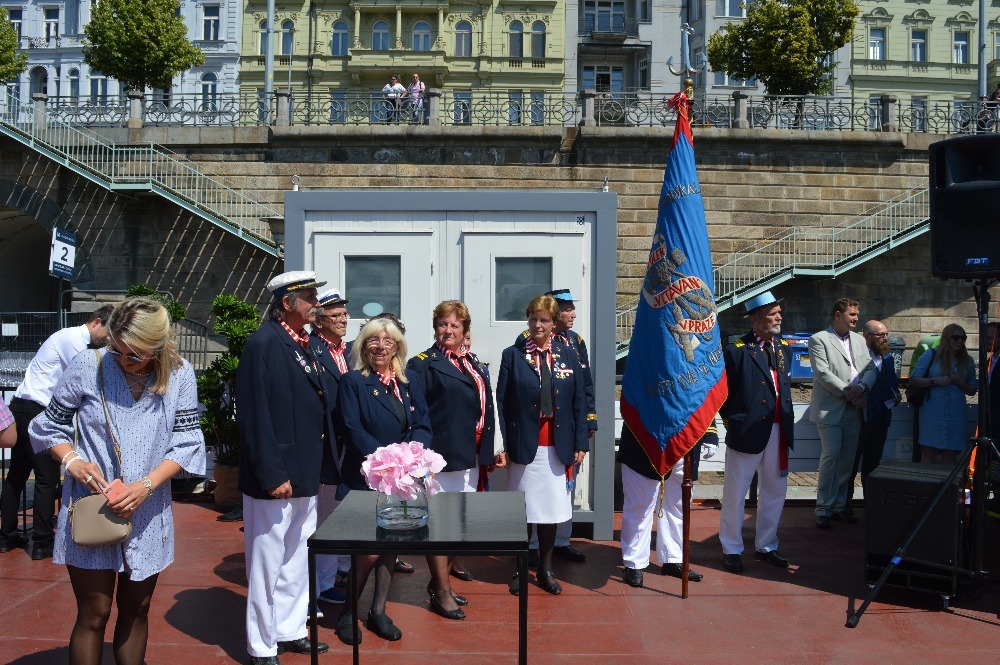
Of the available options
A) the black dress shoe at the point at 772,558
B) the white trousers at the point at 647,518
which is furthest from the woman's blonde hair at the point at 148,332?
the black dress shoe at the point at 772,558

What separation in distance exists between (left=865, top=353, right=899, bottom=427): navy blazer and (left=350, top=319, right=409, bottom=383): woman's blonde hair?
15.7ft

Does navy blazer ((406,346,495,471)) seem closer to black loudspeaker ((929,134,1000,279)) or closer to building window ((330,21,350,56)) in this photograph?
black loudspeaker ((929,134,1000,279))

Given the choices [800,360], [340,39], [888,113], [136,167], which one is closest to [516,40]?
[340,39]

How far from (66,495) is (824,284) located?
71.4 ft

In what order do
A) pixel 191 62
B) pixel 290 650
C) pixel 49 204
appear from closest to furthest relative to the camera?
pixel 290 650 < pixel 49 204 < pixel 191 62

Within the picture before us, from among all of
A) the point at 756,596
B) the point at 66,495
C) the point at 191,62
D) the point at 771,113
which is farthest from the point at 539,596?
the point at 191,62

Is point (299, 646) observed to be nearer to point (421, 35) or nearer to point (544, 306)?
point (544, 306)

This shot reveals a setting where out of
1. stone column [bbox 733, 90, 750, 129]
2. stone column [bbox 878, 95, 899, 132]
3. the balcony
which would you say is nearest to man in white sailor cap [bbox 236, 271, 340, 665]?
stone column [bbox 733, 90, 750, 129]

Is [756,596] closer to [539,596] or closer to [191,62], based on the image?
[539,596]

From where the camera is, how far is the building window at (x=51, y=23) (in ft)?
149

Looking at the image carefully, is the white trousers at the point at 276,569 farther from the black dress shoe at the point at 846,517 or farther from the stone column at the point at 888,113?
the stone column at the point at 888,113

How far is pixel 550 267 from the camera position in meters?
7.46

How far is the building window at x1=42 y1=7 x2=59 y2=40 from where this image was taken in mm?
45375

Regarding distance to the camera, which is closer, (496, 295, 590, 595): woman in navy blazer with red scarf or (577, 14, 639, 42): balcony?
(496, 295, 590, 595): woman in navy blazer with red scarf
